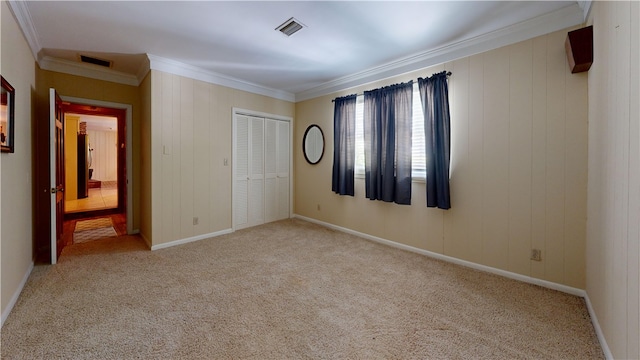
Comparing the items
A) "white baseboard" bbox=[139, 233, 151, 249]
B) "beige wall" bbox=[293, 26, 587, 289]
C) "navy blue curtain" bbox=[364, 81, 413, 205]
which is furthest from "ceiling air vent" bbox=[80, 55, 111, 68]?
"beige wall" bbox=[293, 26, 587, 289]

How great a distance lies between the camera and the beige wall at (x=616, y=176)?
4.17ft

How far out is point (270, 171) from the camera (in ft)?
16.1

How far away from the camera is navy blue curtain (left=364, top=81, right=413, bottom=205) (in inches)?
132

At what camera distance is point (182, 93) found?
3.68 meters

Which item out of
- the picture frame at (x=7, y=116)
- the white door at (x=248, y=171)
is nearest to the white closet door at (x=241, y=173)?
the white door at (x=248, y=171)

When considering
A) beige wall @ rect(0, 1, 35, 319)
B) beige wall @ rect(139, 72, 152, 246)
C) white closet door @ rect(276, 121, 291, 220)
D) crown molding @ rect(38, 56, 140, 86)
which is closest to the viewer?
beige wall @ rect(0, 1, 35, 319)

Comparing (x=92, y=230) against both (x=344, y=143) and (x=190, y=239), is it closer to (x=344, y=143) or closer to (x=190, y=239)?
(x=190, y=239)

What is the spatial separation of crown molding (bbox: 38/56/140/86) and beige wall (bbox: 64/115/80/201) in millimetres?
4016

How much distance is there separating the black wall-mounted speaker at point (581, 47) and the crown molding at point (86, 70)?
5.32 m

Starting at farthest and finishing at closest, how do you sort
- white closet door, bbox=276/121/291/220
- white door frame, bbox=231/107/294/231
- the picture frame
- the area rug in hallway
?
white closet door, bbox=276/121/291/220 < white door frame, bbox=231/107/294/231 < the area rug in hallway < the picture frame

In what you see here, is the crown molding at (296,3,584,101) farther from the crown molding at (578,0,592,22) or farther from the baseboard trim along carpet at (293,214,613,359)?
the baseboard trim along carpet at (293,214,613,359)

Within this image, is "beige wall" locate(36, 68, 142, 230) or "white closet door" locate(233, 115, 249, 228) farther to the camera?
"white closet door" locate(233, 115, 249, 228)

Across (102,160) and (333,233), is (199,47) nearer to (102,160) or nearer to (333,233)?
(333,233)

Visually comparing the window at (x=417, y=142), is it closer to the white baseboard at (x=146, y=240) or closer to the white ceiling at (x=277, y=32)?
the white ceiling at (x=277, y=32)
